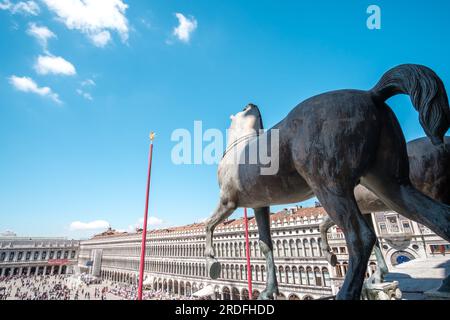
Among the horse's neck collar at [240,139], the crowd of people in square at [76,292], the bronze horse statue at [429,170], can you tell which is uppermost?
the horse's neck collar at [240,139]

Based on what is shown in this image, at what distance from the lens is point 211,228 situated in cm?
433

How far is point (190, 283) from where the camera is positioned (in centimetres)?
4719

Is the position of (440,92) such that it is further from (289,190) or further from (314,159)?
(289,190)

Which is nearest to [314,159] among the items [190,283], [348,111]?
[348,111]

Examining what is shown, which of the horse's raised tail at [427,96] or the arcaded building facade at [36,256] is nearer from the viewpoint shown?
the horse's raised tail at [427,96]

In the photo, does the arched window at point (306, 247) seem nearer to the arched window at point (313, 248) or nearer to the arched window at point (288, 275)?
the arched window at point (313, 248)

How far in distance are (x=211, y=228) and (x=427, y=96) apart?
11.1ft

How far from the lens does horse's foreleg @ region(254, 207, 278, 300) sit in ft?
13.2

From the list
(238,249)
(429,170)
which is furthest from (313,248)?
(429,170)

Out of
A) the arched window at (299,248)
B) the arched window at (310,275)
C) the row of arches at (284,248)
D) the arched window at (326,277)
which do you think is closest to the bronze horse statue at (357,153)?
the row of arches at (284,248)

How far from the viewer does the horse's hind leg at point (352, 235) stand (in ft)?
7.86
